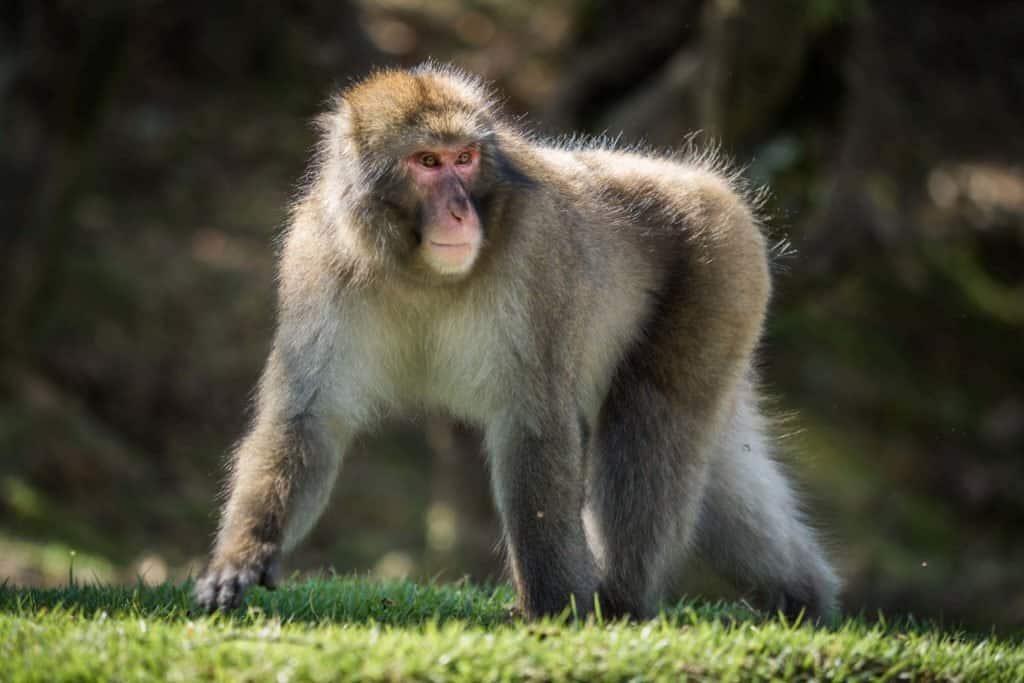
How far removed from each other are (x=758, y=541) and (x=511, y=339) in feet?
5.52

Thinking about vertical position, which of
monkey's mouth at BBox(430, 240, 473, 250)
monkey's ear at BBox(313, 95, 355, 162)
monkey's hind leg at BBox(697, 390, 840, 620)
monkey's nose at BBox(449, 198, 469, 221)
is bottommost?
monkey's hind leg at BBox(697, 390, 840, 620)

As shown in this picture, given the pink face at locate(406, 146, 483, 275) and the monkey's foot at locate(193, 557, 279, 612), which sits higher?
the pink face at locate(406, 146, 483, 275)

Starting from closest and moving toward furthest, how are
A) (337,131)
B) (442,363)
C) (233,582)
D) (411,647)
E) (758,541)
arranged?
(411,647), (233,582), (442,363), (337,131), (758,541)

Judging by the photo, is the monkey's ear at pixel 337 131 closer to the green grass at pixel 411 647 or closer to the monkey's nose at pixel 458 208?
the monkey's nose at pixel 458 208

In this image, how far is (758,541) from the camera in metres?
6.16

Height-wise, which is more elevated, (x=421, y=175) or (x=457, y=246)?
(x=421, y=175)

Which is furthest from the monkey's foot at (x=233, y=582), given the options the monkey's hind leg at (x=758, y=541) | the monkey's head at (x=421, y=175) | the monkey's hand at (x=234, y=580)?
the monkey's hind leg at (x=758, y=541)

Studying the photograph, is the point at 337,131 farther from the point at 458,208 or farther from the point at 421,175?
the point at 458,208


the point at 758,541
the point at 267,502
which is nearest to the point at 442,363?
the point at 267,502

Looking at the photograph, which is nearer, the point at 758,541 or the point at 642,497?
the point at 642,497

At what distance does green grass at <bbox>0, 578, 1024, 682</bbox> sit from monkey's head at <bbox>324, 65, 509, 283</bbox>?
1350 mm

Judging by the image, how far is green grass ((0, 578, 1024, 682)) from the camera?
14.3ft

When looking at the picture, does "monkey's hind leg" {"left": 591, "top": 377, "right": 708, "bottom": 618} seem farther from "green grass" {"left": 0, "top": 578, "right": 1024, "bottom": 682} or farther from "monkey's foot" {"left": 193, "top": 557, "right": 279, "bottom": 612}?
"monkey's foot" {"left": 193, "top": 557, "right": 279, "bottom": 612}

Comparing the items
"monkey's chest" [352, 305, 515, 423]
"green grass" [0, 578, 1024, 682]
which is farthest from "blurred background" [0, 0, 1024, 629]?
"monkey's chest" [352, 305, 515, 423]
